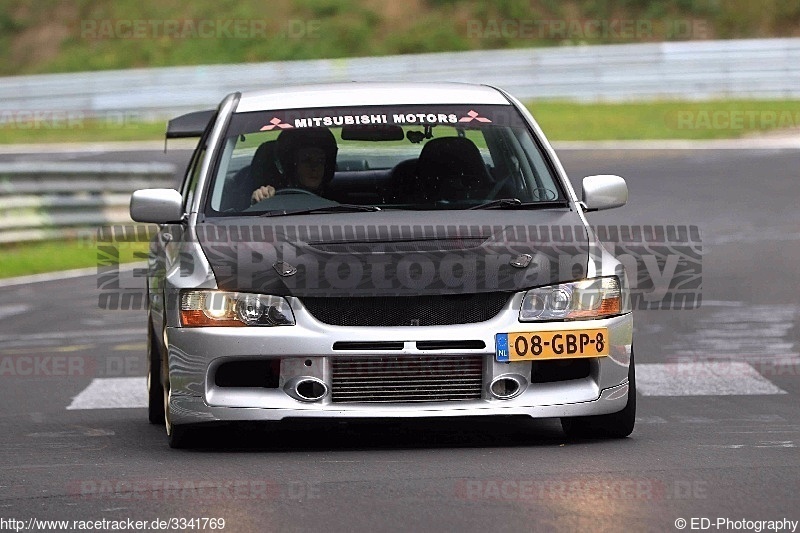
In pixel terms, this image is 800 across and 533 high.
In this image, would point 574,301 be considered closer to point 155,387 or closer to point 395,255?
point 395,255

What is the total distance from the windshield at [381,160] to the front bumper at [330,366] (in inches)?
40.2

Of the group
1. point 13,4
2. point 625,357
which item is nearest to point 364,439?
point 625,357

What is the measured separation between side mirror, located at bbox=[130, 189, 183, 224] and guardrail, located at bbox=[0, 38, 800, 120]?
92.8 ft

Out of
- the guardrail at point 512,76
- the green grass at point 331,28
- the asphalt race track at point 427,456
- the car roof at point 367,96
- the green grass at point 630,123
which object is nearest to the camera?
the asphalt race track at point 427,456

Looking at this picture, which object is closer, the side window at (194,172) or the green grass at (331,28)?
the side window at (194,172)

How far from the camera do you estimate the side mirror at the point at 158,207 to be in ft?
26.8

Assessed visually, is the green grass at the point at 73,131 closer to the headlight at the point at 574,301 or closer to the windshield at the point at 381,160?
the windshield at the point at 381,160

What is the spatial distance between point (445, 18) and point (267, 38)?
472 centimetres

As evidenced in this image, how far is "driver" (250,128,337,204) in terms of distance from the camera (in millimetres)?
A: 8539

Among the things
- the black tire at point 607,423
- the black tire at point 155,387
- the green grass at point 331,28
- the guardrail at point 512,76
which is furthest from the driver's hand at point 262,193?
the green grass at point 331,28

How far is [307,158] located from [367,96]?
531 mm

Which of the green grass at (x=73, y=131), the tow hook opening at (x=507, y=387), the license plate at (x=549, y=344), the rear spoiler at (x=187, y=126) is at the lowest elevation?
the green grass at (x=73, y=131)

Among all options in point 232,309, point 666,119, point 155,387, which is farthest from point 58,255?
point 666,119

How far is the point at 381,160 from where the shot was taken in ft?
28.8
